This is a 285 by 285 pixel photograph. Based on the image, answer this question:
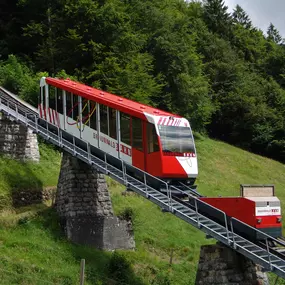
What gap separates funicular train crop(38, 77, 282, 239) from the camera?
16.4m

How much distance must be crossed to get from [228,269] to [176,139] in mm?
4746

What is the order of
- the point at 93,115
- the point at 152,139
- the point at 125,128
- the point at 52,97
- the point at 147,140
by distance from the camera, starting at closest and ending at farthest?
1. the point at 152,139
2. the point at 147,140
3. the point at 125,128
4. the point at 93,115
5. the point at 52,97

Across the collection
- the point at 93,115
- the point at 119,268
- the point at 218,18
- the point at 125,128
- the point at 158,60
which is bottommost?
the point at 119,268

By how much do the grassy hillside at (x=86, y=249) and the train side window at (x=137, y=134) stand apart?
14.2 feet

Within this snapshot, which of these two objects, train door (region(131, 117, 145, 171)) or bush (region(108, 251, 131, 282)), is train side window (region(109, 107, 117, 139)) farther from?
bush (region(108, 251, 131, 282))

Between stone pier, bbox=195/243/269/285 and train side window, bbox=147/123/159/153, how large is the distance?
3.81 m

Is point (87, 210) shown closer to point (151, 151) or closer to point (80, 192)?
point (80, 192)

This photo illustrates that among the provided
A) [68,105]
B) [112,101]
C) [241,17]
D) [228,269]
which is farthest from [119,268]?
[241,17]

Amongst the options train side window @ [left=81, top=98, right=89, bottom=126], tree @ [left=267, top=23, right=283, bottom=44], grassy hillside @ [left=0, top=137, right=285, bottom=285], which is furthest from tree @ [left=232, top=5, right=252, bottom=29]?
train side window @ [left=81, top=98, right=89, bottom=126]

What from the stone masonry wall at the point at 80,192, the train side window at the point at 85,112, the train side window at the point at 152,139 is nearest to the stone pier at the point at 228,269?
the train side window at the point at 152,139

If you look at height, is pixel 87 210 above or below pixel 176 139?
below

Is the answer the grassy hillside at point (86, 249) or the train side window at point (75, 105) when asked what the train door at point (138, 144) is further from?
the grassy hillside at point (86, 249)

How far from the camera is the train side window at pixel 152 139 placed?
A: 61.6 feet

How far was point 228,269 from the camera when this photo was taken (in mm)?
16891
